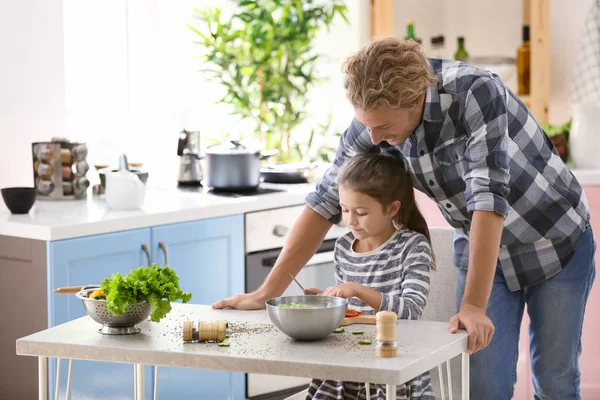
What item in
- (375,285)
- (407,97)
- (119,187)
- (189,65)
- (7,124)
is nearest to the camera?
(407,97)

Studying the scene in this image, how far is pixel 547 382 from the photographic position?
275 cm

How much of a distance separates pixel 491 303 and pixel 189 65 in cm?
263

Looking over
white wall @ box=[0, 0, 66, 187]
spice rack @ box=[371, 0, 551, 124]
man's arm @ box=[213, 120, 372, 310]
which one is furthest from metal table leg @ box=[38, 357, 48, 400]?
spice rack @ box=[371, 0, 551, 124]

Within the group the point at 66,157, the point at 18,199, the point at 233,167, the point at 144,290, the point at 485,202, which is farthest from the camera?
the point at 233,167

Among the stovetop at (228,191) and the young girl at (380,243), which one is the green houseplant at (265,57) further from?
the young girl at (380,243)

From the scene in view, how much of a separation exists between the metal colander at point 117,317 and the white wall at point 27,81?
1.89 meters

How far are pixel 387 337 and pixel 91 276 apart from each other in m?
1.67

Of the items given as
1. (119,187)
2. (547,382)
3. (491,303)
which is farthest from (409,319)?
(119,187)

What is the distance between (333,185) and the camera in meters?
2.70

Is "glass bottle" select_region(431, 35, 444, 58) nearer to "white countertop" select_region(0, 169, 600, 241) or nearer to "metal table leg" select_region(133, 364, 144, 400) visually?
"white countertop" select_region(0, 169, 600, 241)

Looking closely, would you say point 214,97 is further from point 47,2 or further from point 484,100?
point 484,100

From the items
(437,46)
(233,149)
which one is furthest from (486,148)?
(437,46)

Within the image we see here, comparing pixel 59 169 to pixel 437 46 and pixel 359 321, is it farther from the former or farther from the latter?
pixel 437 46

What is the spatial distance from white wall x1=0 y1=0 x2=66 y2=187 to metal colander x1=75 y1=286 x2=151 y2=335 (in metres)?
1.89
